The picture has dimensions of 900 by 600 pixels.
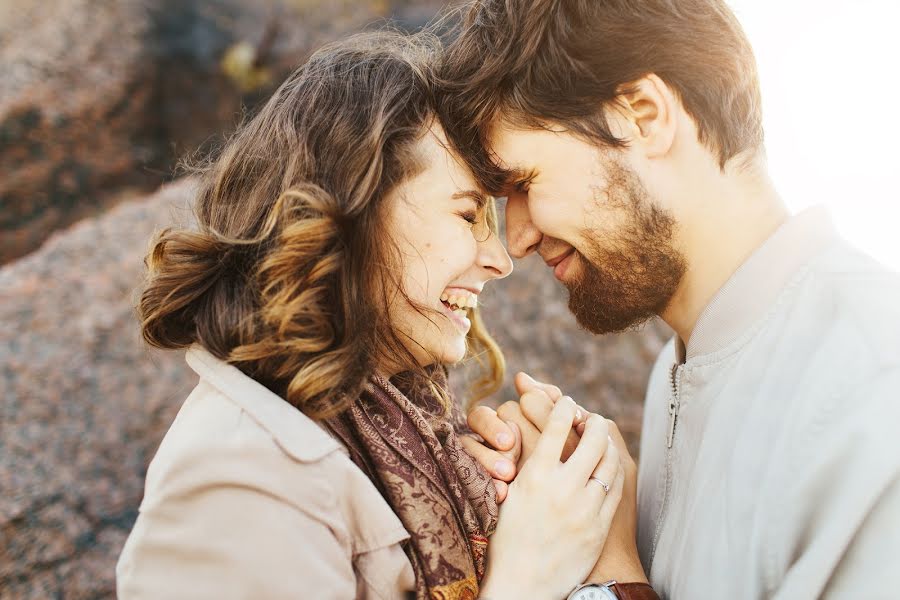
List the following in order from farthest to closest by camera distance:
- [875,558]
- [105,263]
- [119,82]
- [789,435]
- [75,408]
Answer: [119,82]
[105,263]
[75,408]
[789,435]
[875,558]

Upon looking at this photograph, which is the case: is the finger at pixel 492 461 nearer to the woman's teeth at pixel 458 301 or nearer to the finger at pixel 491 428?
the finger at pixel 491 428

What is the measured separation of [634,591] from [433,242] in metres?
1.00

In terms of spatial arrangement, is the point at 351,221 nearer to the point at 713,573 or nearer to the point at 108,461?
the point at 713,573

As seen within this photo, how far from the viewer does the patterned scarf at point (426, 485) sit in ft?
5.25

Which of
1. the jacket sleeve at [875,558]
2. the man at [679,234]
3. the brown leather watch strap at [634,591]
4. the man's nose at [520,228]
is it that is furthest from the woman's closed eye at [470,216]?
the jacket sleeve at [875,558]

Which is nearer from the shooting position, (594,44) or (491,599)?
(491,599)

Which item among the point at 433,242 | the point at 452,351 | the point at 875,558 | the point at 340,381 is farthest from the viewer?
the point at 452,351

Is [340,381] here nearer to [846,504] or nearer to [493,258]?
[493,258]

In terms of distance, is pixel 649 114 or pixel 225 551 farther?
pixel 649 114

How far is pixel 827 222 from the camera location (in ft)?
5.83

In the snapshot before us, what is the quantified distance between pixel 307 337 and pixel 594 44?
43.5 inches

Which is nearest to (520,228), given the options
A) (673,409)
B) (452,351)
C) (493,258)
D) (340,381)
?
(493,258)

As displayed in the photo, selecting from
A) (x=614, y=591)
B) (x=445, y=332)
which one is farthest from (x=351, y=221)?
(x=614, y=591)

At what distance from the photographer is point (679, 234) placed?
1941 millimetres
